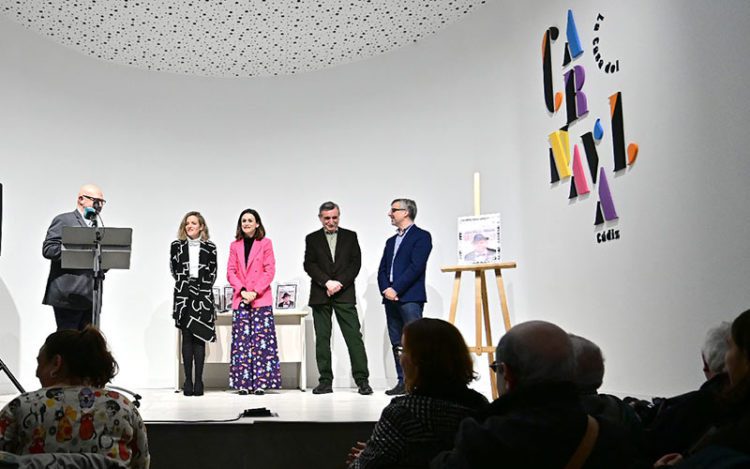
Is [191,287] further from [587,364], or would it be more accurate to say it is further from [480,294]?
[587,364]

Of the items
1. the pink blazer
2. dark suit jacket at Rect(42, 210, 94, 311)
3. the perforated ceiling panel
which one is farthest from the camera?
the perforated ceiling panel

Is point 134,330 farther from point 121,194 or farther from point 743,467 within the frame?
point 743,467

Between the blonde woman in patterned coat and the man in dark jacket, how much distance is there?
0.83 m

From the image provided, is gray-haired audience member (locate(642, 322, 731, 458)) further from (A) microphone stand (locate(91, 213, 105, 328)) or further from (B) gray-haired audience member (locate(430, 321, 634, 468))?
(A) microphone stand (locate(91, 213, 105, 328))

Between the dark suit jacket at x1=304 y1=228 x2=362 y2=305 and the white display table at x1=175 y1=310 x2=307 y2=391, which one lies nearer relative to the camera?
the dark suit jacket at x1=304 y1=228 x2=362 y2=305

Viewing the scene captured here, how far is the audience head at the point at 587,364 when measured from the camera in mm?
2205

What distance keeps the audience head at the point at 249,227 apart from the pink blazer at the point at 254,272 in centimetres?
6

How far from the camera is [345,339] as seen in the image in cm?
627

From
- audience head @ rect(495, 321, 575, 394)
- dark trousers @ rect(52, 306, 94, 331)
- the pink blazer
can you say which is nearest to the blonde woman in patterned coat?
the pink blazer

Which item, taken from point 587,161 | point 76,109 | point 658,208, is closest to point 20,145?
point 76,109

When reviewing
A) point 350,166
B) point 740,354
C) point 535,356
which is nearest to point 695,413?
point 740,354

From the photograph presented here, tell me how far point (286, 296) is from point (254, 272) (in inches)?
36.4

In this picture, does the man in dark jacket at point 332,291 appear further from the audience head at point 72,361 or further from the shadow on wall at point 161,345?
the audience head at point 72,361

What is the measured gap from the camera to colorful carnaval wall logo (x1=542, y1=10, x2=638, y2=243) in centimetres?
464
